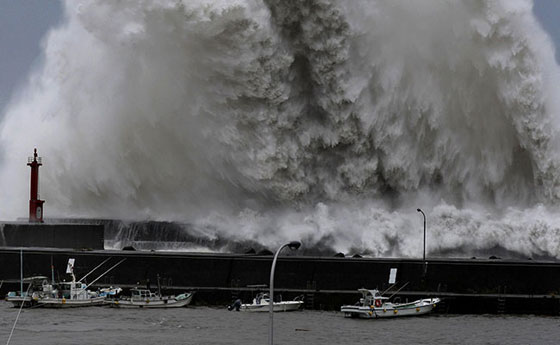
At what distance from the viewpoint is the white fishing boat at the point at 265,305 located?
5181 cm

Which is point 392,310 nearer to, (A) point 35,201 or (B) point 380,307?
(B) point 380,307

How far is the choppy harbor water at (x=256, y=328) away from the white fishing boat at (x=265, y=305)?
36 centimetres

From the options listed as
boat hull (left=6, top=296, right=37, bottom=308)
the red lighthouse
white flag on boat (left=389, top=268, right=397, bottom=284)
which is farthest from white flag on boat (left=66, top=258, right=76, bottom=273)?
white flag on boat (left=389, top=268, right=397, bottom=284)

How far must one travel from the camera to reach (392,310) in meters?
51.2

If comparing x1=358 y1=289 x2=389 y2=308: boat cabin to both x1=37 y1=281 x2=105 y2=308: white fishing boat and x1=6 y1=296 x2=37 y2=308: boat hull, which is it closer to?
x1=37 y1=281 x2=105 y2=308: white fishing boat

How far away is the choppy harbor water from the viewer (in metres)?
45.2

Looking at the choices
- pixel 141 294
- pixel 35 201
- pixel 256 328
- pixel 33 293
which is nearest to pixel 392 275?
pixel 256 328

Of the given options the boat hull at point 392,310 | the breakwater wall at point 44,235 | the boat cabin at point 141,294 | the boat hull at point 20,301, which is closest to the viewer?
the boat hull at point 392,310

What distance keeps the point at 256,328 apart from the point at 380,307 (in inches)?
196

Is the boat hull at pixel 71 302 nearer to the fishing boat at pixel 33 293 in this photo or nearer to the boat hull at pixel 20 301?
the fishing boat at pixel 33 293

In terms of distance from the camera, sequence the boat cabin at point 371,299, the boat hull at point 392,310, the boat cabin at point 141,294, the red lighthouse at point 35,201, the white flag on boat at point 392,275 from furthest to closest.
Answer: the red lighthouse at point 35,201
the boat cabin at point 141,294
the white flag on boat at point 392,275
the boat cabin at point 371,299
the boat hull at point 392,310

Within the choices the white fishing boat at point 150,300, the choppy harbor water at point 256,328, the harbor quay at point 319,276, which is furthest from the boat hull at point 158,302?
the harbor quay at point 319,276

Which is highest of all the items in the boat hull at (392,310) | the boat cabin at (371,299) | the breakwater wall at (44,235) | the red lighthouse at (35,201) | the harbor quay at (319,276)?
the red lighthouse at (35,201)

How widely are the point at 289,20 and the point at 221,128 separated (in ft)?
17.4
